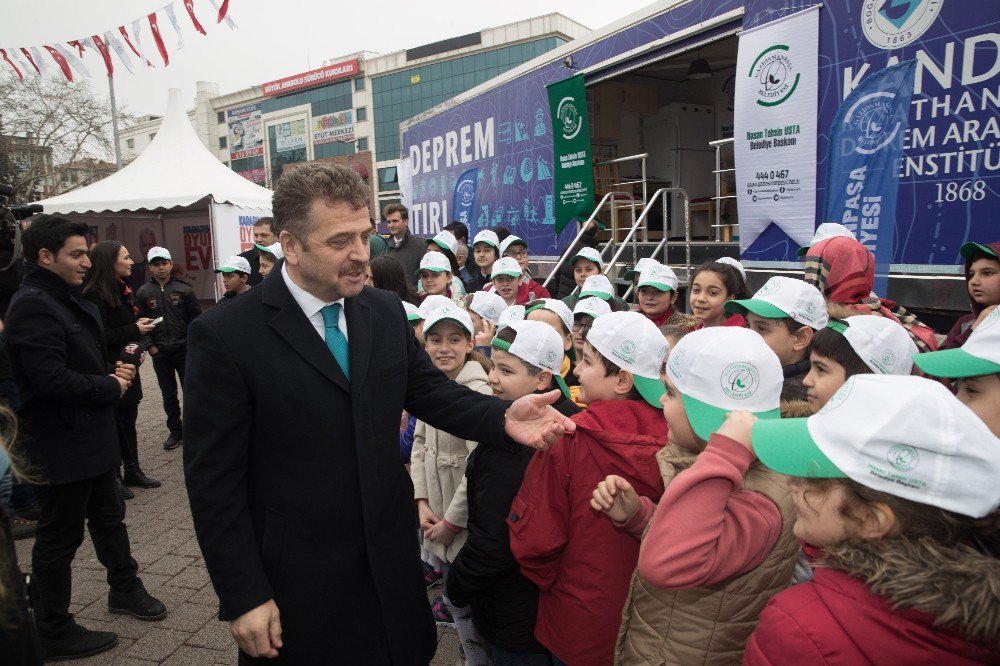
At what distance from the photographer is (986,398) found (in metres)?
1.79

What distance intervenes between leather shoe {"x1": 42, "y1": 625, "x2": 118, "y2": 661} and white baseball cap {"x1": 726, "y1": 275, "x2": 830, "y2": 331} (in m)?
3.64

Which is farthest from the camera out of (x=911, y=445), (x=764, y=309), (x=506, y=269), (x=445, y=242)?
(x=445, y=242)

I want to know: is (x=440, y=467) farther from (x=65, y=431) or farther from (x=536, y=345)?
(x=65, y=431)

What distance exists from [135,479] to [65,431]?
2591 mm

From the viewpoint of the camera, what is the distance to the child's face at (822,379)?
240 centimetres

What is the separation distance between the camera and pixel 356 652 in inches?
73.5

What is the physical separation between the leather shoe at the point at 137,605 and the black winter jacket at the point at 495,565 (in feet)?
6.92

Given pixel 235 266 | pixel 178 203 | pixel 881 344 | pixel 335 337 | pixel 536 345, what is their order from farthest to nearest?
1. pixel 178 203
2. pixel 235 266
3. pixel 536 345
4. pixel 881 344
5. pixel 335 337

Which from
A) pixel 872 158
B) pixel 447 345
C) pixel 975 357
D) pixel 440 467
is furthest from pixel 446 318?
pixel 872 158

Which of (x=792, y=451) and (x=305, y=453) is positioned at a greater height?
(x=792, y=451)

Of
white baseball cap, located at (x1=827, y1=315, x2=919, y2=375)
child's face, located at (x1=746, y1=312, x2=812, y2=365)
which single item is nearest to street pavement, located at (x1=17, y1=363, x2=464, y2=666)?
white baseball cap, located at (x1=827, y1=315, x2=919, y2=375)

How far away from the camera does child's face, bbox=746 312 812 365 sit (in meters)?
3.06

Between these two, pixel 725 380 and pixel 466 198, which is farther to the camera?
pixel 466 198

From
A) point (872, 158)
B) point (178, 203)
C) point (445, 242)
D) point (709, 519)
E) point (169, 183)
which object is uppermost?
point (169, 183)
